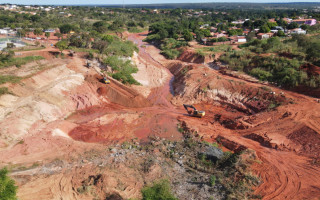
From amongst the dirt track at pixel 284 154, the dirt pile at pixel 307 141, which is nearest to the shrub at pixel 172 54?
the dirt track at pixel 284 154

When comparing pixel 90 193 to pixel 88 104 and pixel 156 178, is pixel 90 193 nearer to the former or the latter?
pixel 156 178

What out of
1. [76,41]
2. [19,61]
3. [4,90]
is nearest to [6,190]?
[4,90]

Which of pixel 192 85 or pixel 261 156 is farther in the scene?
pixel 192 85

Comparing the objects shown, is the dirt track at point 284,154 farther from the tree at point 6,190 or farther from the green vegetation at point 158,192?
the tree at point 6,190

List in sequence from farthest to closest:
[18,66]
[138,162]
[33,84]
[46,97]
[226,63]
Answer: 1. [226,63]
2. [18,66]
3. [33,84]
4. [46,97]
5. [138,162]

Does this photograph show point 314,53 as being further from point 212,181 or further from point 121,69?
point 121,69

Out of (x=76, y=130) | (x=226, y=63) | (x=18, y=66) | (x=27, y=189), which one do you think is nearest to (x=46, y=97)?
(x=76, y=130)
